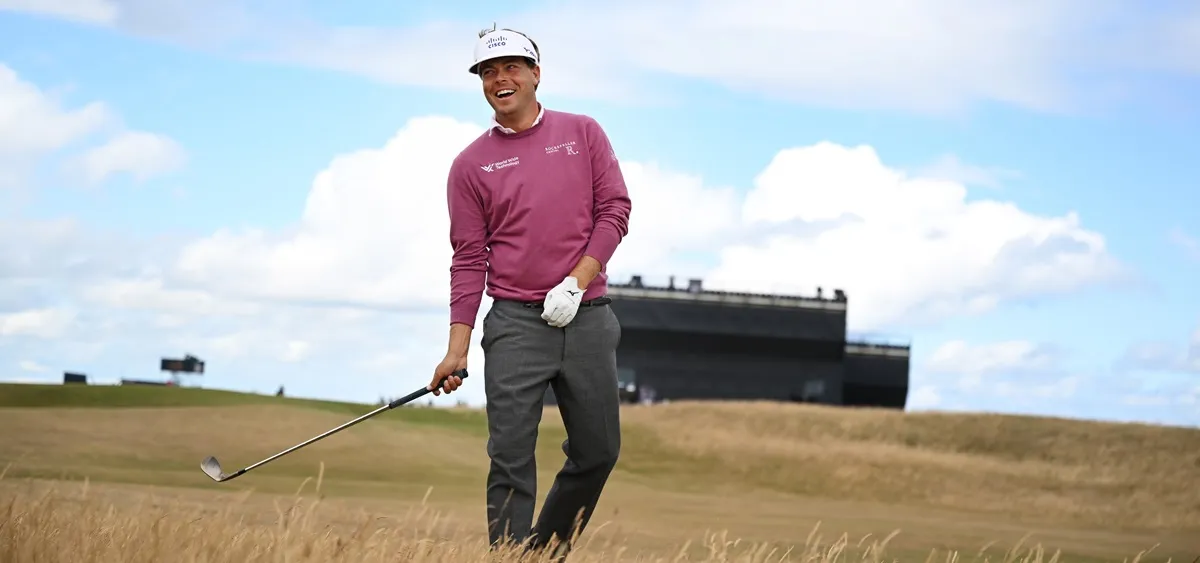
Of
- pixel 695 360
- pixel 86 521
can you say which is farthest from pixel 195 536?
pixel 695 360

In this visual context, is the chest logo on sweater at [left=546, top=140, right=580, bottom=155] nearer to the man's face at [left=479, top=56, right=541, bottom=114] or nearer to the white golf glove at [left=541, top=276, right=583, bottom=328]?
the man's face at [left=479, top=56, right=541, bottom=114]

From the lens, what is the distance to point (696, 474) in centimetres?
1967

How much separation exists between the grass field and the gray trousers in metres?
0.25

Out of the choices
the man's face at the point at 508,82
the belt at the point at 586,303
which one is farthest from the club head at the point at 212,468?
Result: the man's face at the point at 508,82

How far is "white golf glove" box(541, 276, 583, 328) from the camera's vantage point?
552cm

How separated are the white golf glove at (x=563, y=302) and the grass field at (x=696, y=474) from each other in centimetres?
95

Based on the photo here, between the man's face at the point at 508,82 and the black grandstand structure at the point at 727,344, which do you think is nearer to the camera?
the man's face at the point at 508,82

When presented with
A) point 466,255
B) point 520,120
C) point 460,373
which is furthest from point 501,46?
point 460,373

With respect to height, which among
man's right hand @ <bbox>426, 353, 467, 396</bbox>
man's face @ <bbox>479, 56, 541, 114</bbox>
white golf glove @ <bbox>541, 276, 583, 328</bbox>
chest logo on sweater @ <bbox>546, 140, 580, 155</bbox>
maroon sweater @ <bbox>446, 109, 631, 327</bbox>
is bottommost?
man's right hand @ <bbox>426, 353, 467, 396</bbox>

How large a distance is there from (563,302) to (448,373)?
580mm

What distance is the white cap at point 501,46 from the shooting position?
18.5 feet

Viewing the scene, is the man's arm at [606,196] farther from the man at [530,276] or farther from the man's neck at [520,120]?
the man's neck at [520,120]

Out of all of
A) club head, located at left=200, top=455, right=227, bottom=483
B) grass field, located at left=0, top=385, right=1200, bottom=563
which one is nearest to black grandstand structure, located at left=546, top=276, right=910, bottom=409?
grass field, located at left=0, top=385, right=1200, bottom=563

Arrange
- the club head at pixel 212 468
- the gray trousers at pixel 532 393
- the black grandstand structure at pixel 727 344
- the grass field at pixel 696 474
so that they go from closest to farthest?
the gray trousers at pixel 532 393 < the club head at pixel 212 468 < the grass field at pixel 696 474 < the black grandstand structure at pixel 727 344
